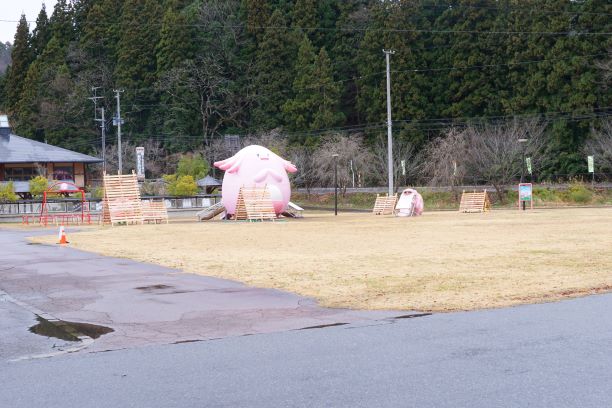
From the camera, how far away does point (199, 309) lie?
9969 millimetres

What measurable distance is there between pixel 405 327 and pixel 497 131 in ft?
159

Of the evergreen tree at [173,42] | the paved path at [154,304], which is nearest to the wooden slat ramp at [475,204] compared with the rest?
the paved path at [154,304]

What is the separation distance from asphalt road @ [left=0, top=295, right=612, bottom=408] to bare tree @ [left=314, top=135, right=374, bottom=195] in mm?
52728

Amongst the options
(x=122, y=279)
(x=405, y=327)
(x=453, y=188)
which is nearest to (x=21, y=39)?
(x=453, y=188)

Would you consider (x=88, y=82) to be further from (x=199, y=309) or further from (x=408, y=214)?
(x=199, y=309)

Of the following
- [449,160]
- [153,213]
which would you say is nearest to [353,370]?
[153,213]

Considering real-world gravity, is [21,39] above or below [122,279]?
above

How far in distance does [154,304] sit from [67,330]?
1810 millimetres

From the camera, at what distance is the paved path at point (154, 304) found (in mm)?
8539

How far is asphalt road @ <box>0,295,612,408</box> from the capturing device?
5.61m

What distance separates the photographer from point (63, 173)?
203 feet

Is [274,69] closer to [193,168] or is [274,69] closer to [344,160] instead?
[344,160]

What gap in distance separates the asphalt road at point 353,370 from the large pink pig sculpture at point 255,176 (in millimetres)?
27328

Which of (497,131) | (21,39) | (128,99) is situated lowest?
(497,131)
